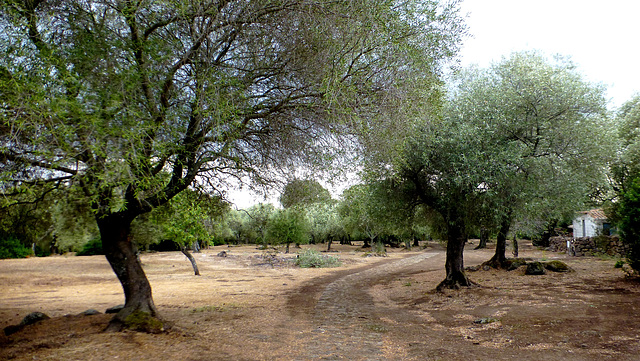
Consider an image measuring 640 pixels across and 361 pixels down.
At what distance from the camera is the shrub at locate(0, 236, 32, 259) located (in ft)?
122

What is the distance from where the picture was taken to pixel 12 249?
1516 inches

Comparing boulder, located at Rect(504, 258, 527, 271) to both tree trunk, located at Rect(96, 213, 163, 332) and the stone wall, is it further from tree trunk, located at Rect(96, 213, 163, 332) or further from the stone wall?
tree trunk, located at Rect(96, 213, 163, 332)

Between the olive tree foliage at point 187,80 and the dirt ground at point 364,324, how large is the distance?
1.83 meters

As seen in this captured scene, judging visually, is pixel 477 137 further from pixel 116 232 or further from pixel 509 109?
pixel 116 232

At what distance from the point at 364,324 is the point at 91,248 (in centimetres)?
4672

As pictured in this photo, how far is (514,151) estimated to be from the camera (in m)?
13.4

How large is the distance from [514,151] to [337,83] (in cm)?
959

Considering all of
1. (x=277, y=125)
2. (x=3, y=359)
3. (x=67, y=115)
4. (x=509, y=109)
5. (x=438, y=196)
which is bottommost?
(x=3, y=359)

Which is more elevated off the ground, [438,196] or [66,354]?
[438,196]

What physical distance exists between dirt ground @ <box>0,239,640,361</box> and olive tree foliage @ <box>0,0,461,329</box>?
1827 millimetres

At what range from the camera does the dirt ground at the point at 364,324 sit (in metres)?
6.84

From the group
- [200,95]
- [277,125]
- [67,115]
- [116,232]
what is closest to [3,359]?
[116,232]

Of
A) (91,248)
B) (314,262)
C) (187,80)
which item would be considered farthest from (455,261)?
(91,248)

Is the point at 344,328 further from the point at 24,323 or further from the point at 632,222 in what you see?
the point at 632,222
